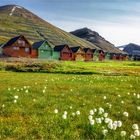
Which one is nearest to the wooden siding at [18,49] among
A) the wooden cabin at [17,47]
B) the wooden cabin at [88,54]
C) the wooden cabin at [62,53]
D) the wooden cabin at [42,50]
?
the wooden cabin at [17,47]

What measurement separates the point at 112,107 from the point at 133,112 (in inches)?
46.4

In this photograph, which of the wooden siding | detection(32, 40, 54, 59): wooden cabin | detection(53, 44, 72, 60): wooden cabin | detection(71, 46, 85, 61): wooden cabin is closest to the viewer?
the wooden siding

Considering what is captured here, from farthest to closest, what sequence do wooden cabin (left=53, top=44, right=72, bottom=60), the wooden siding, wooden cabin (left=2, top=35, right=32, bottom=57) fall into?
wooden cabin (left=53, top=44, right=72, bottom=60) → the wooden siding → wooden cabin (left=2, top=35, right=32, bottom=57)

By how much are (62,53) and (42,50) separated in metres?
12.3

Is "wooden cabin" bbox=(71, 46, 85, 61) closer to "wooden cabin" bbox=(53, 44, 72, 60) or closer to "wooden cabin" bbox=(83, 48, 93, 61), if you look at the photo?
"wooden cabin" bbox=(53, 44, 72, 60)

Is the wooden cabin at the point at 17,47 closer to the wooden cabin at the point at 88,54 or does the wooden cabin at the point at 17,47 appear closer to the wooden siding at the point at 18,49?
the wooden siding at the point at 18,49

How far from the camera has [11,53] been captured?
124m

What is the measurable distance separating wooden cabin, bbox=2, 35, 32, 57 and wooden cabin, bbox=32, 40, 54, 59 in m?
7.12

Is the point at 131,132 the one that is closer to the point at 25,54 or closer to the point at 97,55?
the point at 25,54

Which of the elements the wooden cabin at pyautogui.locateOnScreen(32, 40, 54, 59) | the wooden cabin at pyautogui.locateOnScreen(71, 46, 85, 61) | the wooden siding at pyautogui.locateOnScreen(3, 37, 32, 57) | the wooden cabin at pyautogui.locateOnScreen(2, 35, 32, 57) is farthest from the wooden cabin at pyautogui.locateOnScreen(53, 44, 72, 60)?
the wooden cabin at pyautogui.locateOnScreen(2, 35, 32, 57)

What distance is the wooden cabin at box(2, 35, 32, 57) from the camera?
406 feet

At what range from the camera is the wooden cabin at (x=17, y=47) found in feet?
406

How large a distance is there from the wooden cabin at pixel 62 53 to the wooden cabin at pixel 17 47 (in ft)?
65.3

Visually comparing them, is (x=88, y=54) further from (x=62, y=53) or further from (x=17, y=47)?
(x=17, y=47)
